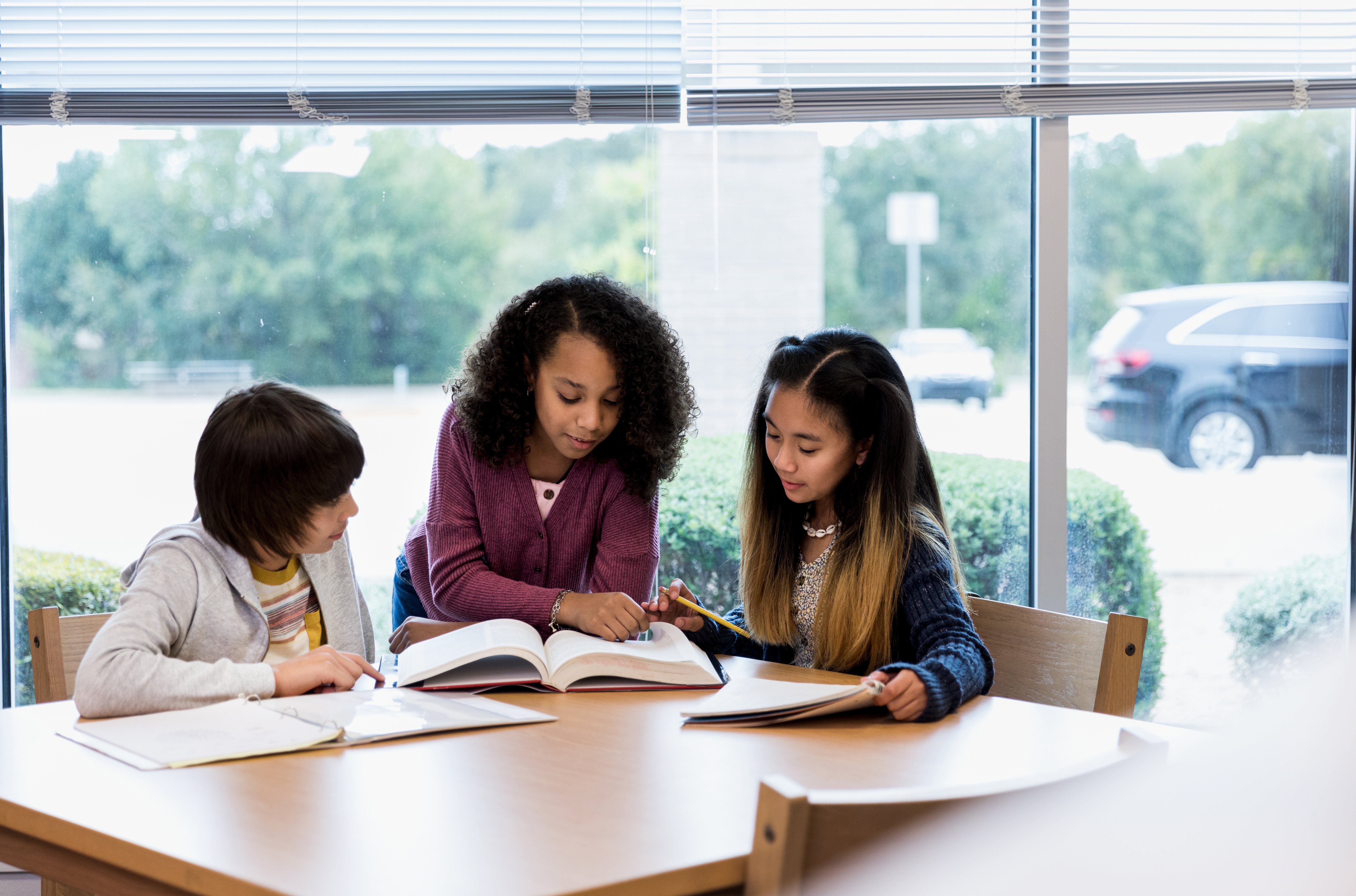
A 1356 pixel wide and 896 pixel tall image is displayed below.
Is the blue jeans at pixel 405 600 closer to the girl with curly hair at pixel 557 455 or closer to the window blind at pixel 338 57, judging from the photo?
the girl with curly hair at pixel 557 455

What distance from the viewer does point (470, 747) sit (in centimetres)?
123

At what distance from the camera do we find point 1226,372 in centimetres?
277

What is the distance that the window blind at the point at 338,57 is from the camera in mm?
2498

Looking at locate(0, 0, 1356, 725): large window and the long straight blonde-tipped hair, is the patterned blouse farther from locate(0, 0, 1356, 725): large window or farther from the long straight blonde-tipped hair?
locate(0, 0, 1356, 725): large window

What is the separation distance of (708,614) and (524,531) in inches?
15.5

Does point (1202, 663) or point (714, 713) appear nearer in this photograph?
point (714, 713)

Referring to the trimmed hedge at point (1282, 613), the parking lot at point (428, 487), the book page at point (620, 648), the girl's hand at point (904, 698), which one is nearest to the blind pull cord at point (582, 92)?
the parking lot at point (428, 487)

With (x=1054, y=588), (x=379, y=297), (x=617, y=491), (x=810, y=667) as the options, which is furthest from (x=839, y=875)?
(x=379, y=297)

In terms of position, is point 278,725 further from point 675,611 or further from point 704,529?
point 704,529

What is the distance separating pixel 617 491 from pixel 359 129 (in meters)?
1.33

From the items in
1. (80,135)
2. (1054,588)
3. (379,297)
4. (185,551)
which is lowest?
(1054,588)

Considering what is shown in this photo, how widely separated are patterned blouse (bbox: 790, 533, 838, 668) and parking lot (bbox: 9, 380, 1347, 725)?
100cm

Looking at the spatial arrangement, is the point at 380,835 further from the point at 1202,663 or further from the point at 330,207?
the point at 1202,663

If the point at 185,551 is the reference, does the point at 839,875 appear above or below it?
below
